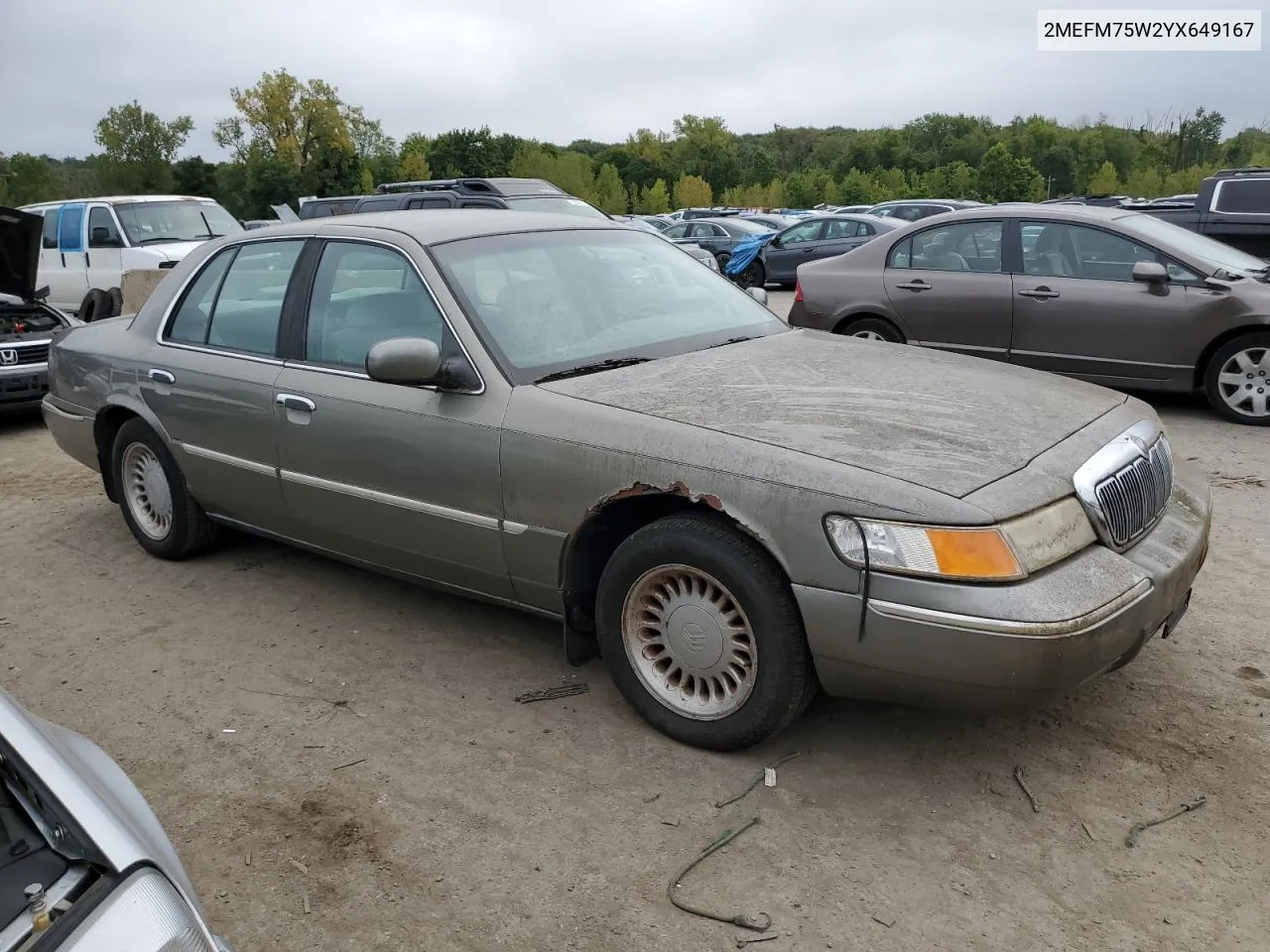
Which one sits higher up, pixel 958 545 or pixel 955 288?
pixel 955 288

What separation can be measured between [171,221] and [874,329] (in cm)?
965

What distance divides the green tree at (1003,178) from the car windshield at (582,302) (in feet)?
141

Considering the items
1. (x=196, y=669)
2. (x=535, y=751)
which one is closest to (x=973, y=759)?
(x=535, y=751)

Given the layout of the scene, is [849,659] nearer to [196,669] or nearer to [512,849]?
[512,849]

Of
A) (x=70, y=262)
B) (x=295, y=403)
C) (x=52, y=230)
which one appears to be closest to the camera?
(x=295, y=403)

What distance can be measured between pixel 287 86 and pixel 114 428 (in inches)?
2815

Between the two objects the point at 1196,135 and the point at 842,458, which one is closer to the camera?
the point at 842,458

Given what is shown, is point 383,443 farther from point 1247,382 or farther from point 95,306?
point 95,306

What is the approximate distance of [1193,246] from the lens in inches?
304

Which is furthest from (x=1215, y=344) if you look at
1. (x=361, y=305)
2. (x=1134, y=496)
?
(x=361, y=305)

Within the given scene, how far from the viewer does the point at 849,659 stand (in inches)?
116

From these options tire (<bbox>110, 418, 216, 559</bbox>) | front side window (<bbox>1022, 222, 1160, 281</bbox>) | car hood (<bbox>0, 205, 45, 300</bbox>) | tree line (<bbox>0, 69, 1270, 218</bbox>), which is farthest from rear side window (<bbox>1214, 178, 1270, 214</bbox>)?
tree line (<bbox>0, 69, 1270, 218</bbox>)

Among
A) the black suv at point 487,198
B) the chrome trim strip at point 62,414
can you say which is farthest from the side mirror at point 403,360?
the black suv at point 487,198

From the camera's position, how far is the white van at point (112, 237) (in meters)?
13.3
